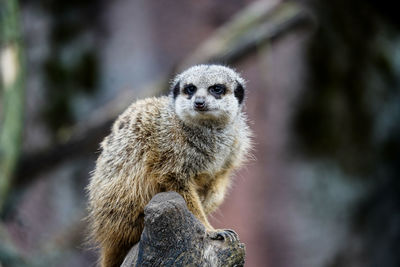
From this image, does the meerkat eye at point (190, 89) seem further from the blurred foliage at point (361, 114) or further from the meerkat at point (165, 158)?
the blurred foliage at point (361, 114)

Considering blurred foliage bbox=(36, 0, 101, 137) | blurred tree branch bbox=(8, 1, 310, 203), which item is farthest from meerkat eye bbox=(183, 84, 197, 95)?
blurred foliage bbox=(36, 0, 101, 137)

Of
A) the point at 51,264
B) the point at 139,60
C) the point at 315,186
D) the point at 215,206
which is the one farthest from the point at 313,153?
the point at 215,206

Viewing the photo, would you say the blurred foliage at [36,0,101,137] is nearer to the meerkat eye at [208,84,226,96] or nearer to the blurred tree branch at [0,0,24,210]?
the blurred tree branch at [0,0,24,210]

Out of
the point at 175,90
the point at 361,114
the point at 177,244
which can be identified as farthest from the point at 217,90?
the point at 361,114

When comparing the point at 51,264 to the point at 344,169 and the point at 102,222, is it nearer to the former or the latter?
the point at 102,222

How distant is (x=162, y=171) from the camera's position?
3033mm

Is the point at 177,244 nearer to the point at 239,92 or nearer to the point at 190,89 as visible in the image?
the point at 190,89

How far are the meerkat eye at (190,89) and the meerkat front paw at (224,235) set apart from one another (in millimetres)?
1180

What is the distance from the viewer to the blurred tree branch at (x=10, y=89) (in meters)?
5.58

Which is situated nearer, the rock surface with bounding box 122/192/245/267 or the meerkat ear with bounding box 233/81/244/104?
the rock surface with bounding box 122/192/245/267

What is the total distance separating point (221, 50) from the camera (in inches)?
277

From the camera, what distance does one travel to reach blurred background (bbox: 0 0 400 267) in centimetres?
849

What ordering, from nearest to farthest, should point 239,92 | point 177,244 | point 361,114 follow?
point 177,244 < point 239,92 < point 361,114

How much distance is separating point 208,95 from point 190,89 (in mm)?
145
